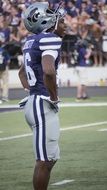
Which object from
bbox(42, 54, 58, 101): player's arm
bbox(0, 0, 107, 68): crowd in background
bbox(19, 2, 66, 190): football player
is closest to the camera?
bbox(42, 54, 58, 101): player's arm

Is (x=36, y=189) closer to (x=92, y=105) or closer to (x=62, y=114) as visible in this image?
(x=62, y=114)

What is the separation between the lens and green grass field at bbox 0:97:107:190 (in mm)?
7523

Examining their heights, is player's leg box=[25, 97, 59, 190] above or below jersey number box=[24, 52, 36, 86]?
below

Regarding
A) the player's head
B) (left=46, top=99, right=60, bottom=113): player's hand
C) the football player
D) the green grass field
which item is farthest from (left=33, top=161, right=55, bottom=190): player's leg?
the green grass field

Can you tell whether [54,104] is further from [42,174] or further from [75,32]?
[75,32]

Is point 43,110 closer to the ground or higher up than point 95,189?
higher up

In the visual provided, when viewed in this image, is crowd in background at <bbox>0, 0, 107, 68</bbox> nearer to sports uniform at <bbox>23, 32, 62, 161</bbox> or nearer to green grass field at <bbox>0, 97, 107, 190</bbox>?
green grass field at <bbox>0, 97, 107, 190</bbox>

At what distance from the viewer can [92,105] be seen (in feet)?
56.1

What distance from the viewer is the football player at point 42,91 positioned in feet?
18.6

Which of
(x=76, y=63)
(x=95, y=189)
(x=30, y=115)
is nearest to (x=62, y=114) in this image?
(x=76, y=63)

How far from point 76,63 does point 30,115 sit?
1387 centimetres

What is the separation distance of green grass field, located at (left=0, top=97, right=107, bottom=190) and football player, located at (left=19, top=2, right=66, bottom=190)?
1501mm

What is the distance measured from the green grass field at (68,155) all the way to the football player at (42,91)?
150 centimetres

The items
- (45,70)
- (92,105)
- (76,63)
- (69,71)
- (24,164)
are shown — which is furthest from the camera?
(69,71)
